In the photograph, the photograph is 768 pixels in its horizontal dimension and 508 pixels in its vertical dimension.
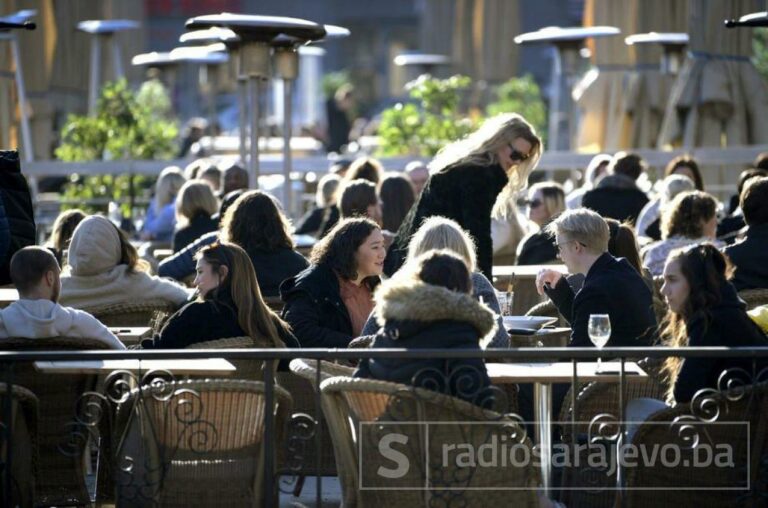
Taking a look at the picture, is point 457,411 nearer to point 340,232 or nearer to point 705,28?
point 340,232

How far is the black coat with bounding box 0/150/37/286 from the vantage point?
6.86 metres

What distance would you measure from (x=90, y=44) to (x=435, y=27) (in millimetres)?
8741

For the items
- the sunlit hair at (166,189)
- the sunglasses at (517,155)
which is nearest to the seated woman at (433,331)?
the sunglasses at (517,155)

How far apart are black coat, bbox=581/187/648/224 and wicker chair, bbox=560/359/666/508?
14.2 feet

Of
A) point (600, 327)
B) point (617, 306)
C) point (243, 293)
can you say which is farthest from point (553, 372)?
point (243, 293)

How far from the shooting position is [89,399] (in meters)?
6.08

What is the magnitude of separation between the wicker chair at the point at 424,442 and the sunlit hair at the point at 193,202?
17.3ft

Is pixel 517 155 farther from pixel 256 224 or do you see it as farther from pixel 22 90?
pixel 22 90

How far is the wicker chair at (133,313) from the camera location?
752cm

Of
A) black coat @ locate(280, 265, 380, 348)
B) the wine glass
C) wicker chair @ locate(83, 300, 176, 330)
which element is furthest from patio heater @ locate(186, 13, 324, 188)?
the wine glass

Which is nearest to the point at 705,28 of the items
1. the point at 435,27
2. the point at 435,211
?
the point at 435,211

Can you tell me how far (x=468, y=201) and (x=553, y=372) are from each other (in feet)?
8.28

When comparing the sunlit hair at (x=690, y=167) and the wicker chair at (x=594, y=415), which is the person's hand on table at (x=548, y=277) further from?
the sunlit hair at (x=690, y=167)

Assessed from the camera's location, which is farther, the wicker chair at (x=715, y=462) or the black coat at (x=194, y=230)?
the black coat at (x=194, y=230)
